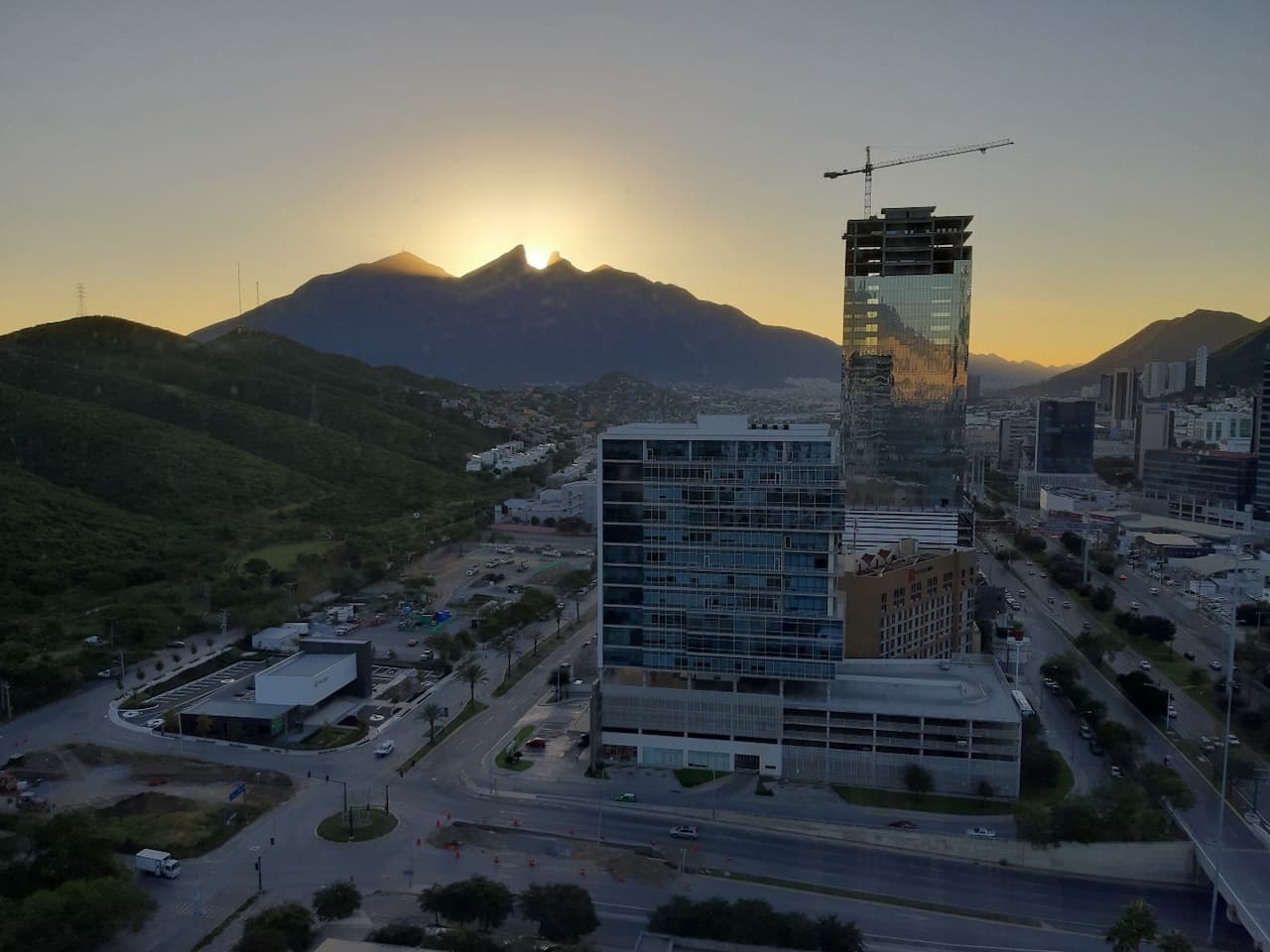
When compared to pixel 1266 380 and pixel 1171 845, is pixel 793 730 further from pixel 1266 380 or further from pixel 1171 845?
pixel 1266 380

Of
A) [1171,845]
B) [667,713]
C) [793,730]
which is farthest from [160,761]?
[1171,845]

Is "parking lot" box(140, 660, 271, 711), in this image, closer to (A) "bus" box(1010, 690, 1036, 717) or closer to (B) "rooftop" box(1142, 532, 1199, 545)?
(A) "bus" box(1010, 690, 1036, 717)

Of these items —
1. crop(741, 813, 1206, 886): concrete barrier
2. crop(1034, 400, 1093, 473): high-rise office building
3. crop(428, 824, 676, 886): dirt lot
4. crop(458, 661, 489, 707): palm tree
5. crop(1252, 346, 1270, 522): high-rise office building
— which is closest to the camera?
crop(428, 824, 676, 886): dirt lot

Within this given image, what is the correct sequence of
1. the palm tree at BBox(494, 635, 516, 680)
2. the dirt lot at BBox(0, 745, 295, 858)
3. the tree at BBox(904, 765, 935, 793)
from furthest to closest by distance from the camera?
1. the palm tree at BBox(494, 635, 516, 680)
2. the tree at BBox(904, 765, 935, 793)
3. the dirt lot at BBox(0, 745, 295, 858)

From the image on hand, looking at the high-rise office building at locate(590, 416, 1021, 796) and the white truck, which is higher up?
the high-rise office building at locate(590, 416, 1021, 796)

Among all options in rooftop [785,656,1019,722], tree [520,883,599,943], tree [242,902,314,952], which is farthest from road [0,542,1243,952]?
rooftop [785,656,1019,722]

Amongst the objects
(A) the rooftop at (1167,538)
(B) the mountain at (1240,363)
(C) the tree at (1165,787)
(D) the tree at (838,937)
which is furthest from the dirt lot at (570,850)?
(B) the mountain at (1240,363)

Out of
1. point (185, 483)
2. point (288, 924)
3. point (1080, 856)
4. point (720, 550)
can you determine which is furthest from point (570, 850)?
point (185, 483)
